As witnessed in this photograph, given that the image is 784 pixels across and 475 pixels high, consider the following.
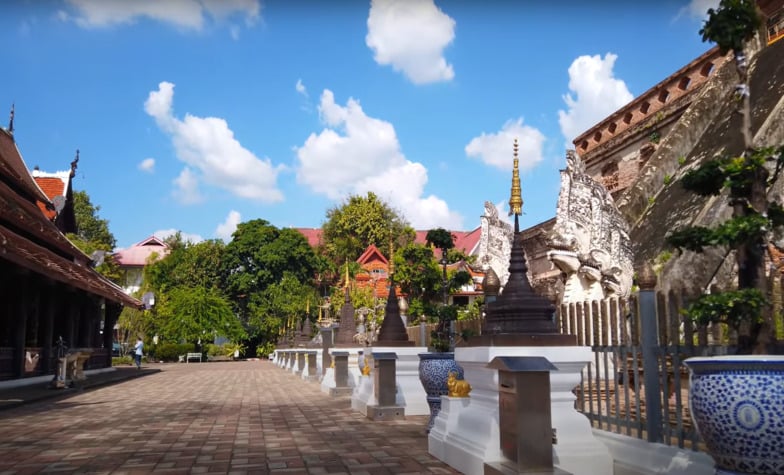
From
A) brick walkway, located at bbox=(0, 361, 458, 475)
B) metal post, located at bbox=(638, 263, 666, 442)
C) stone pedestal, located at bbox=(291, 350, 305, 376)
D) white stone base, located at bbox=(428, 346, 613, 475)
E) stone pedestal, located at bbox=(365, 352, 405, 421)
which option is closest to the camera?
metal post, located at bbox=(638, 263, 666, 442)

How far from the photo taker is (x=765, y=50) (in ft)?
57.2

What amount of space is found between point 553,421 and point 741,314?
185 centimetres

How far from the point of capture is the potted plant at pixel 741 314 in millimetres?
2984

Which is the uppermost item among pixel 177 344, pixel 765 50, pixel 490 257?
pixel 765 50

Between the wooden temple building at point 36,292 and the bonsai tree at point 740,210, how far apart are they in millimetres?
12236

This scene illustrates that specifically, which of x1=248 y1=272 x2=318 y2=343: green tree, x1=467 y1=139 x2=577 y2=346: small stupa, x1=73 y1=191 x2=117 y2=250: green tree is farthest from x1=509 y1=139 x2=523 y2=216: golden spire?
x1=73 y1=191 x2=117 y2=250: green tree

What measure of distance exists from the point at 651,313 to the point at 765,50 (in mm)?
16043

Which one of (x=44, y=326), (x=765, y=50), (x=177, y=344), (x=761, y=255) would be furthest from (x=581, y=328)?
(x=177, y=344)

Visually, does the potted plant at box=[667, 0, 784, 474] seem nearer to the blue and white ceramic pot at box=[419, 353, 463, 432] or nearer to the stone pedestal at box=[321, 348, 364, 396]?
the blue and white ceramic pot at box=[419, 353, 463, 432]

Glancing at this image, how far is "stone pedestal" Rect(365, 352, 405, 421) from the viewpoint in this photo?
8602 millimetres

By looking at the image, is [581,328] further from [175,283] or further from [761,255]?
[175,283]

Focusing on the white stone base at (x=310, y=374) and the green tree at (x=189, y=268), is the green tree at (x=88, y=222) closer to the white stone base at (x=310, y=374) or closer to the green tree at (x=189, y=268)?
the green tree at (x=189, y=268)

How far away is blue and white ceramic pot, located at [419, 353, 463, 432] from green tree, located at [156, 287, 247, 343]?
33360mm

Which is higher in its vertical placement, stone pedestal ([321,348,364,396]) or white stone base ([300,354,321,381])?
stone pedestal ([321,348,364,396])
